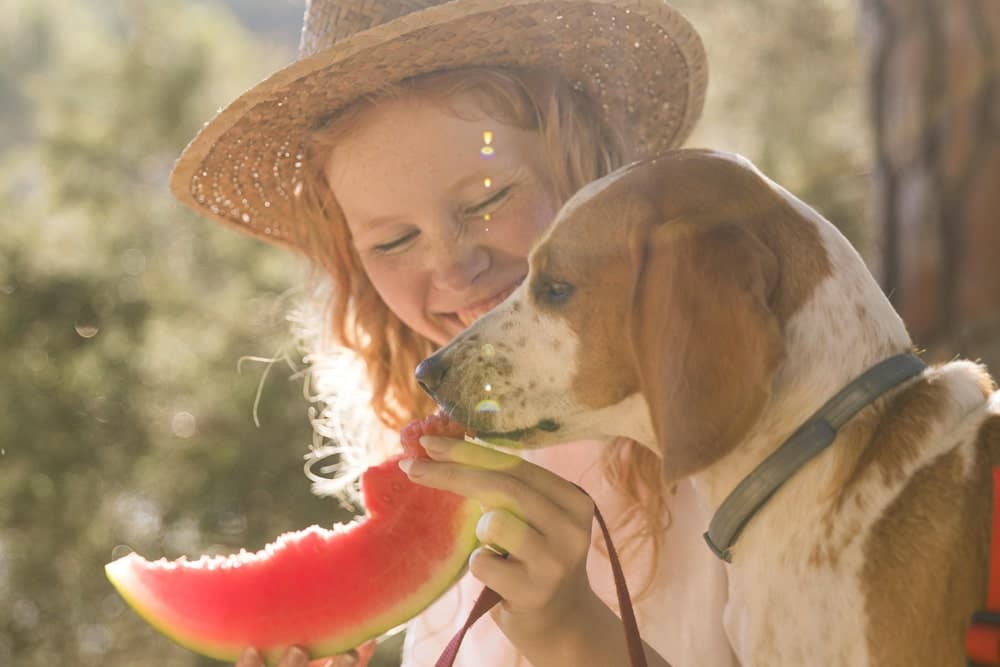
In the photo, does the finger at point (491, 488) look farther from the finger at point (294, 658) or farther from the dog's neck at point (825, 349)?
the finger at point (294, 658)

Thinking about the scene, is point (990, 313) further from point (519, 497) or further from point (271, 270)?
point (271, 270)

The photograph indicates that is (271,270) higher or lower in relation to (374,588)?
lower

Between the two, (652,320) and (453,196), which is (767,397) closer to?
(652,320)

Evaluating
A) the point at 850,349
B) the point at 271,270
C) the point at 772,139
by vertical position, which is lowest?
the point at 772,139

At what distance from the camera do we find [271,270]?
564 centimetres

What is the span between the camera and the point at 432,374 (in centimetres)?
194

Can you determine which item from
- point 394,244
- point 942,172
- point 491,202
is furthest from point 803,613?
point 942,172

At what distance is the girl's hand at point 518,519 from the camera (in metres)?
1.76

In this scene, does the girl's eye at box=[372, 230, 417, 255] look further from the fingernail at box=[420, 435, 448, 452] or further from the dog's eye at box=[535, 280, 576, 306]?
the fingernail at box=[420, 435, 448, 452]

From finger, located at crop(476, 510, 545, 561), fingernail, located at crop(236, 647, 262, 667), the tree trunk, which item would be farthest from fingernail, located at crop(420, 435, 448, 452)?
the tree trunk

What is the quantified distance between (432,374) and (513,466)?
234 millimetres

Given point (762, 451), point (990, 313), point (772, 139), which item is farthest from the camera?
point (772, 139)

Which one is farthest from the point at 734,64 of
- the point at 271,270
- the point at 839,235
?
the point at 839,235

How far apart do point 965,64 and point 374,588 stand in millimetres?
2754
